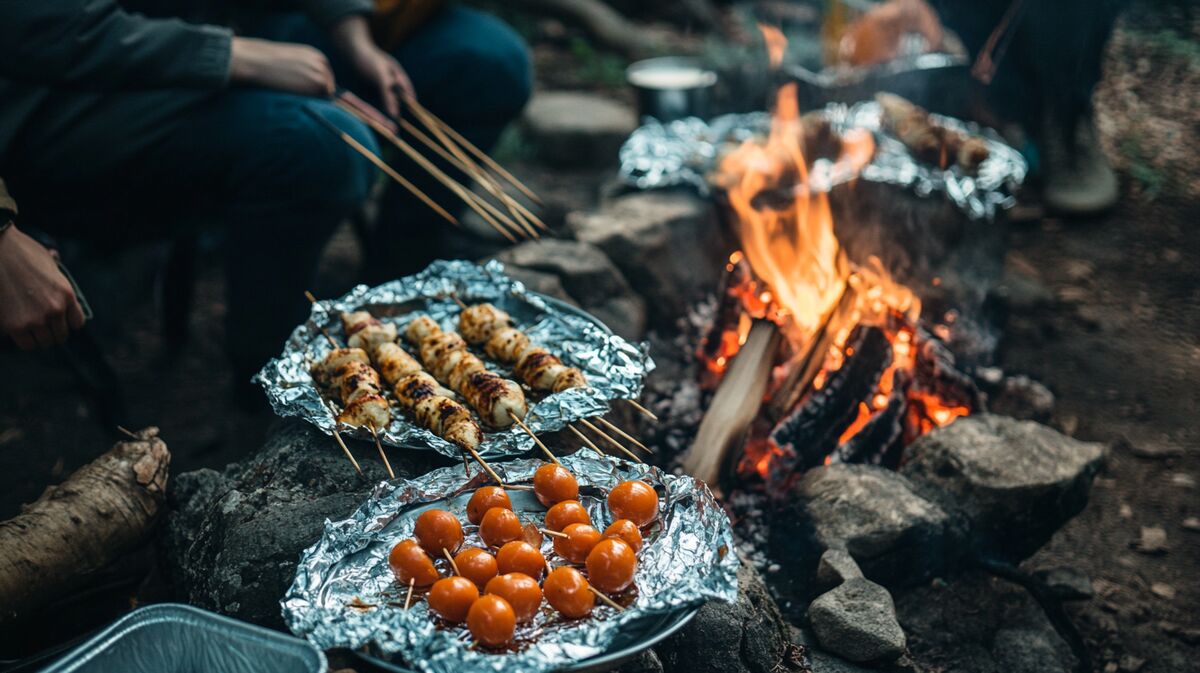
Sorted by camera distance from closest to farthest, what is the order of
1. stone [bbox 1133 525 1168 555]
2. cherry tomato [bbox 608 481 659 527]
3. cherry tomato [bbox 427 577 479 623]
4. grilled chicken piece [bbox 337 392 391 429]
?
cherry tomato [bbox 427 577 479 623] → cherry tomato [bbox 608 481 659 527] → grilled chicken piece [bbox 337 392 391 429] → stone [bbox 1133 525 1168 555]

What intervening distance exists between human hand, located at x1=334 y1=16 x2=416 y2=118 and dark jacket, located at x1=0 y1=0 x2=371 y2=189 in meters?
0.68

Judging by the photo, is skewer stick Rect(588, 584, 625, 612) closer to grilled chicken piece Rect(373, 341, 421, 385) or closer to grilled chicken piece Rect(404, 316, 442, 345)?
grilled chicken piece Rect(373, 341, 421, 385)

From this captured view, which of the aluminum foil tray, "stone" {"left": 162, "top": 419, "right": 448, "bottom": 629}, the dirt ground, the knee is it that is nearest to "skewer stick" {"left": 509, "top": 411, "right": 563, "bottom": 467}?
"stone" {"left": 162, "top": 419, "right": 448, "bottom": 629}

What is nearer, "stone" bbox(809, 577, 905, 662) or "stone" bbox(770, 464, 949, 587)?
"stone" bbox(809, 577, 905, 662)

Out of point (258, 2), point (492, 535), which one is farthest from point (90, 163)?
point (492, 535)

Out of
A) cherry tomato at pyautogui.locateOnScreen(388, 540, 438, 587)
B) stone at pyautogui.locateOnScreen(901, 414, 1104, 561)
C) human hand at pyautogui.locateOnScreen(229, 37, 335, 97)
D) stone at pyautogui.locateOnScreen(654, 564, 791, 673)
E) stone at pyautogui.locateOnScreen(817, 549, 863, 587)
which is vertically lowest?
stone at pyautogui.locateOnScreen(901, 414, 1104, 561)

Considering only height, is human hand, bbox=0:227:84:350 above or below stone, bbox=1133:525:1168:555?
above

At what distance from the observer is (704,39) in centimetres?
941

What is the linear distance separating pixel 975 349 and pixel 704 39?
5860mm

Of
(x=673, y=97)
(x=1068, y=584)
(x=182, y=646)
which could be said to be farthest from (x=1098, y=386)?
(x=182, y=646)

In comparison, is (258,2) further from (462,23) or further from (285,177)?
(285,177)

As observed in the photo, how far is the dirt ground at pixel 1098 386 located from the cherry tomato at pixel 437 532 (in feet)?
4.69

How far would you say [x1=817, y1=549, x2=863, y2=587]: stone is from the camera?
9.30 ft

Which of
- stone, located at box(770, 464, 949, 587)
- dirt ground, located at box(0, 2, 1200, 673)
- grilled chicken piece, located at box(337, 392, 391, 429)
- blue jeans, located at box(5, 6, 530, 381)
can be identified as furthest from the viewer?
dirt ground, located at box(0, 2, 1200, 673)
